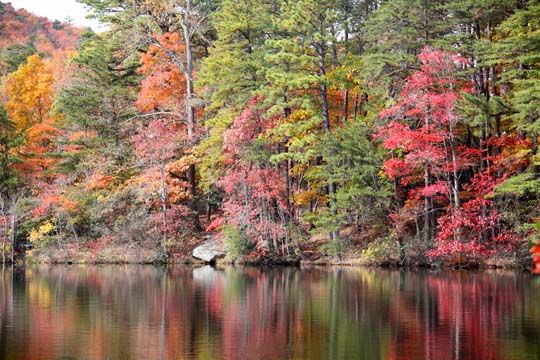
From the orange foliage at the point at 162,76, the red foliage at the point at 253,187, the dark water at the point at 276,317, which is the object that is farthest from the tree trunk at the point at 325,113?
the orange foliage at the point at 162,76

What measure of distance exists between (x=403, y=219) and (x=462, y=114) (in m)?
5.16

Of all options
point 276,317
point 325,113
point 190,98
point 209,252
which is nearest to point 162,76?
point 190,98

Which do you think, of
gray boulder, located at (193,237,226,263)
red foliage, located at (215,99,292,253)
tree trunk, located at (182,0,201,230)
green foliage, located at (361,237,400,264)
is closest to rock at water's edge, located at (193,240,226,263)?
gray boulder, located at (193,237,226,263)

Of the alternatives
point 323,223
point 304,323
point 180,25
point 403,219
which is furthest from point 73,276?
point 180,25

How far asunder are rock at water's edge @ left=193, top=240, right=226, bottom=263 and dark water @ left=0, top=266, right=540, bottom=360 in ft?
28.4

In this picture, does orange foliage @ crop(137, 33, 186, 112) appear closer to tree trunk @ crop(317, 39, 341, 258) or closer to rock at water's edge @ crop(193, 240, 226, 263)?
rock at water's edge @ crop(193, 240, 226, 263)

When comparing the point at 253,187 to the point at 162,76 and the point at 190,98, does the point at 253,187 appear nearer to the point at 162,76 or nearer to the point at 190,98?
the point at 190,98

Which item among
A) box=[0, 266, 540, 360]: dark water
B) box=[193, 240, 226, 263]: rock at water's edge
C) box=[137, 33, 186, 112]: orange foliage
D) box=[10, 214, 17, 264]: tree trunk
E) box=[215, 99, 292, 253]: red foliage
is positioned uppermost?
box=[137, 33, 186, 112]: orange foliage

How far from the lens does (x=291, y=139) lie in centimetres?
3247

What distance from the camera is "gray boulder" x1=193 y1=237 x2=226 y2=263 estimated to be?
1344 inches

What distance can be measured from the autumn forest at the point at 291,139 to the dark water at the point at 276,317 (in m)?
4.61

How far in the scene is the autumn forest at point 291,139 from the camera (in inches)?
1065

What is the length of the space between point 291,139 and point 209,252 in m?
6.94

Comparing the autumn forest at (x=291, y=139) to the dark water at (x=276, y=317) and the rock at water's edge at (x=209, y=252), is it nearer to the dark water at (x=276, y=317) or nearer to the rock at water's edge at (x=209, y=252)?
the rock at water's edge at (x=209, y=252)
